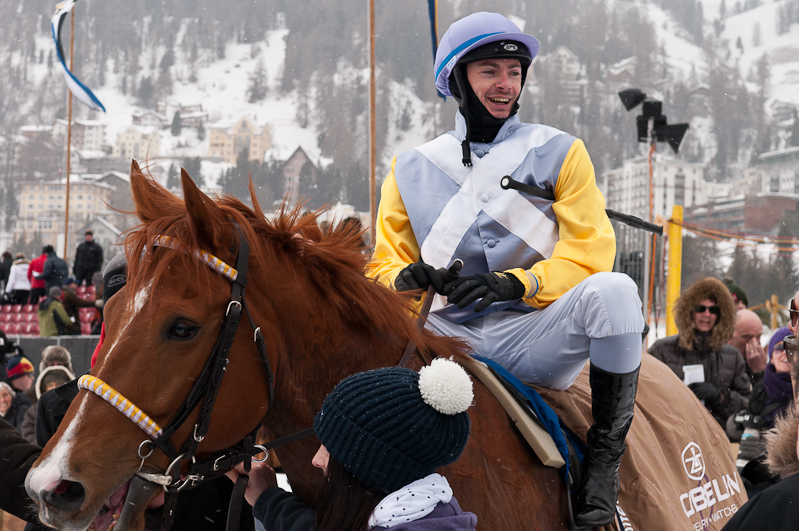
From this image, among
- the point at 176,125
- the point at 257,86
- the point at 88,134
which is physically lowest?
the point at 88,134

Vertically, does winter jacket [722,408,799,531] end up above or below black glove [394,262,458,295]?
below

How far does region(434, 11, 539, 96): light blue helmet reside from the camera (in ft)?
7.09

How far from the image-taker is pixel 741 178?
74.2m

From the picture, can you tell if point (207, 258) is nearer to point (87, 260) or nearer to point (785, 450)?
point (785, 450)

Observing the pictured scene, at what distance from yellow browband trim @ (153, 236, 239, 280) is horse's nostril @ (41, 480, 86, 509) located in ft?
1.65

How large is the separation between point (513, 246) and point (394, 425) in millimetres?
1045

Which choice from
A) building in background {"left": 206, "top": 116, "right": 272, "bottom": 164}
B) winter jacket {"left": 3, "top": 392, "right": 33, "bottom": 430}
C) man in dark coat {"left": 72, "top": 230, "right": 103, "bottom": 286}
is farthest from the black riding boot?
building in background {"left": 206, "top": 116, "right": 272, "bottom": 164}

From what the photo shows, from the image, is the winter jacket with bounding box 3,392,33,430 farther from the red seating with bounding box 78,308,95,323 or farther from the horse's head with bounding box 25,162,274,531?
the red seating with bounding box 78,308,95,323

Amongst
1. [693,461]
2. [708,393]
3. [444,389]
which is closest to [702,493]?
[693,461]

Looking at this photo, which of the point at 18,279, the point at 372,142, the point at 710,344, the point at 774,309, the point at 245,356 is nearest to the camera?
the point at 245,356

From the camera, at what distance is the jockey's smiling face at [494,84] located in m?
2.20

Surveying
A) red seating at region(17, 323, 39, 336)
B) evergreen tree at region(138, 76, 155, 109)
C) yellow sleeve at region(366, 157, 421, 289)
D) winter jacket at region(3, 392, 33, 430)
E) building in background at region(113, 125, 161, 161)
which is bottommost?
red seating at region(17, 323, 39, 336)

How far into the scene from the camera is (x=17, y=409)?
16.5ft

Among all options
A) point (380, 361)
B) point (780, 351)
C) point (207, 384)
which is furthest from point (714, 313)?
point (207, 384)
